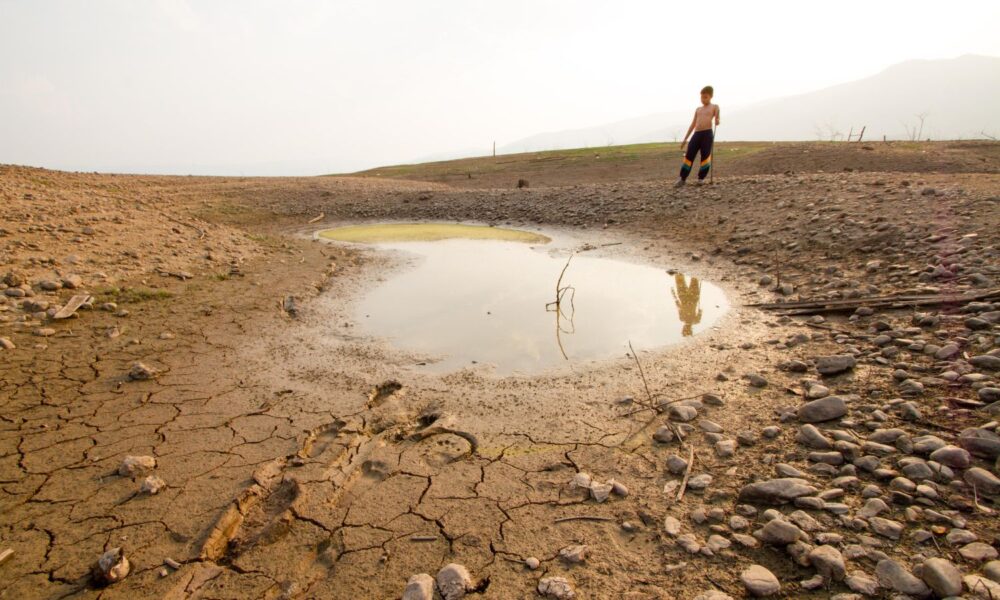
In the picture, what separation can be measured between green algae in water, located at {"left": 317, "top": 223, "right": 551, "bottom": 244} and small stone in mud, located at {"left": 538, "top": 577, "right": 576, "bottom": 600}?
7.92 m

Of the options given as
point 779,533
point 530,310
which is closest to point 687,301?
point 530,310

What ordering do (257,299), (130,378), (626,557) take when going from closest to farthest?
(626,557) < (130,378) < (257,299)

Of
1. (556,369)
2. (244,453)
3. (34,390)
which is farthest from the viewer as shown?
(556,369)

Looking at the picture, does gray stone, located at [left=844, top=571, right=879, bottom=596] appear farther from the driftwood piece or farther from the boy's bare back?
the boy's bare back

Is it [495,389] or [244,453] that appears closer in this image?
[244,453]

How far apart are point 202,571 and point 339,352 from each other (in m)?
2.56

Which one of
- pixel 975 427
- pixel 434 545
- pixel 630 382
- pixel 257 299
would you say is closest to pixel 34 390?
pixel 257 299

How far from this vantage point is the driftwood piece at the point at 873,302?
4.05m

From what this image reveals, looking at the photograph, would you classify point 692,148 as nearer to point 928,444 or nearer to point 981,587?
point 928,444

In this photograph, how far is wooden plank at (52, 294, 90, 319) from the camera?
454cm

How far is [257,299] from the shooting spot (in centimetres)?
585

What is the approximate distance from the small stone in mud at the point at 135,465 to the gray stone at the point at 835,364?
14.7 ft

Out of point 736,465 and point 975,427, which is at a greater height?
point 975,427

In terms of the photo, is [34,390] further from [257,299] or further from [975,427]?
[975,427]
